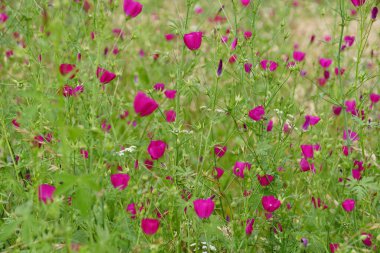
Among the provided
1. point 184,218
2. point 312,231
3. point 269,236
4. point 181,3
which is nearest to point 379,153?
point 312,231

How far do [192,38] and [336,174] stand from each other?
3.73 feet

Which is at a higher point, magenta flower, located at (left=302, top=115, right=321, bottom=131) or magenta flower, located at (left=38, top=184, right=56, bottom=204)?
magenta flower, located at (left=38, top=184, right=56, bottom=204)

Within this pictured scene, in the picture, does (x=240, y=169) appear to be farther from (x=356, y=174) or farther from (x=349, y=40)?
(x=349, y=40)

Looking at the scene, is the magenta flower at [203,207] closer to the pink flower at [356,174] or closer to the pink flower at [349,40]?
the pink flower at [356,174]

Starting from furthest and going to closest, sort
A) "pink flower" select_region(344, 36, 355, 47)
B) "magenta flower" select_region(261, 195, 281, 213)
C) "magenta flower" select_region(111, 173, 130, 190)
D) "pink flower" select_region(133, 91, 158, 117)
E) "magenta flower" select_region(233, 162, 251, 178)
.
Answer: "pink flower" select_region(344, 36, 355, 47), "magenta flower" select_region(233, 162, 251, 178), "magenta flower" select_region(261, 195, 281, 213), "magenta flower" select_region(111, 173, 130, 190), "pink flower" select_region(133, 91, 158, 117)

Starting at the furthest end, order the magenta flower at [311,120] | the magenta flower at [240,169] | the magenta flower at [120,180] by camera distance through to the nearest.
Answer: the magenta flower at [311,120]
the magenta flower at [240,169]
the magenta flower at [120,180]

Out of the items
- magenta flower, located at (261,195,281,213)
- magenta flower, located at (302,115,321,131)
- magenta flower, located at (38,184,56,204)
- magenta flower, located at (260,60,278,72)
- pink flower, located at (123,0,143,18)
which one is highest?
pink flower, located at (123,0,143,18)

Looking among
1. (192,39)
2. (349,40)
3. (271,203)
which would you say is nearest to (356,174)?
(271,203)

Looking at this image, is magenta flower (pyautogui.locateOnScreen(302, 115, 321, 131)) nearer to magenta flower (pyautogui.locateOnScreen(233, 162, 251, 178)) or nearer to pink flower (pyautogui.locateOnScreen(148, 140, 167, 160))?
magenta flower (pyautogui.locateOnScreen(233, 162, 251, 178))

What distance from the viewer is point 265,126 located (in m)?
2.50

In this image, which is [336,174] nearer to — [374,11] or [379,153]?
[379,153]

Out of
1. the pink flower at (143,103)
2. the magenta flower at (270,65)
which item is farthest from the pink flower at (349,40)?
the pink flower at (143,103)

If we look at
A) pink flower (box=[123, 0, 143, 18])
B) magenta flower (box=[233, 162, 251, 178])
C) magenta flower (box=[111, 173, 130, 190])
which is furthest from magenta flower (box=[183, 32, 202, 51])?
magenta flower (box=[111, 173, 130, 190])

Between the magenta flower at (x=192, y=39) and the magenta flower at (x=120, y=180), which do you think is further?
the magenta flower at (x=192, y=39)
